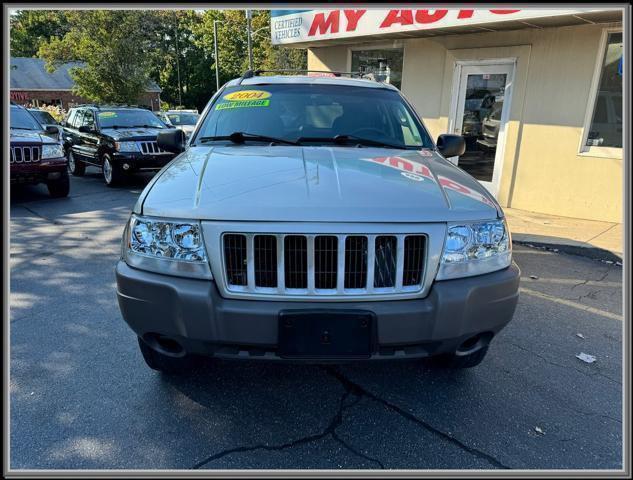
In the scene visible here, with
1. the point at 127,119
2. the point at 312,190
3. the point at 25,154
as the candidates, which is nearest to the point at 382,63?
the point at 127,119

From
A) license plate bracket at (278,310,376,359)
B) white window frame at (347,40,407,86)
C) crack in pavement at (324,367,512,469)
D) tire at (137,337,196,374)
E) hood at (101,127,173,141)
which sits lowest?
crack in pavement at (324,367,512,469)

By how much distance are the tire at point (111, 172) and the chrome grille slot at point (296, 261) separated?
351 inches

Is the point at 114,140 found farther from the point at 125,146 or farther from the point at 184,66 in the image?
the point at 184,66

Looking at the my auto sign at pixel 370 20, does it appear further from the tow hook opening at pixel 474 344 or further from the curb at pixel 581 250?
the tow hook opening at pixel 474 344

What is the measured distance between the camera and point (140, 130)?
10.2 metres

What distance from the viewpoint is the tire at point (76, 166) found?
11.5m

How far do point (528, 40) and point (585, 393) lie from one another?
6297 millimetres

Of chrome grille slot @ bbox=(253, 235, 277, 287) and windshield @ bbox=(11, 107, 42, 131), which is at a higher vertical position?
windshield @ bbox=(11, 107, 42, 131)

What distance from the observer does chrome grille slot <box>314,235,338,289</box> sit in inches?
81.3

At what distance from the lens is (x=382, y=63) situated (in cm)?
966

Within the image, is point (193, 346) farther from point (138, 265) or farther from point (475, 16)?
point (475, 16)

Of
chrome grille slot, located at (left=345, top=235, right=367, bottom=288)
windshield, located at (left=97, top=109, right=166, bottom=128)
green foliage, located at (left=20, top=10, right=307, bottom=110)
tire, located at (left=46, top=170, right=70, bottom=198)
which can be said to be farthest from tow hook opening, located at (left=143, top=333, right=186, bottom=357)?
green foliage, located at (left=20, top=10, right=307, bottom=110)

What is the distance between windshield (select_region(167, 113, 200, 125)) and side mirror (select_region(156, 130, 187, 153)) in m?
15.4

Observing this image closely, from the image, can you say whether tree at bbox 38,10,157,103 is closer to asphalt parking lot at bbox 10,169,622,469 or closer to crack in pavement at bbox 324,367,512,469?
asphalt parking lot at bbox 10,169,622,469
